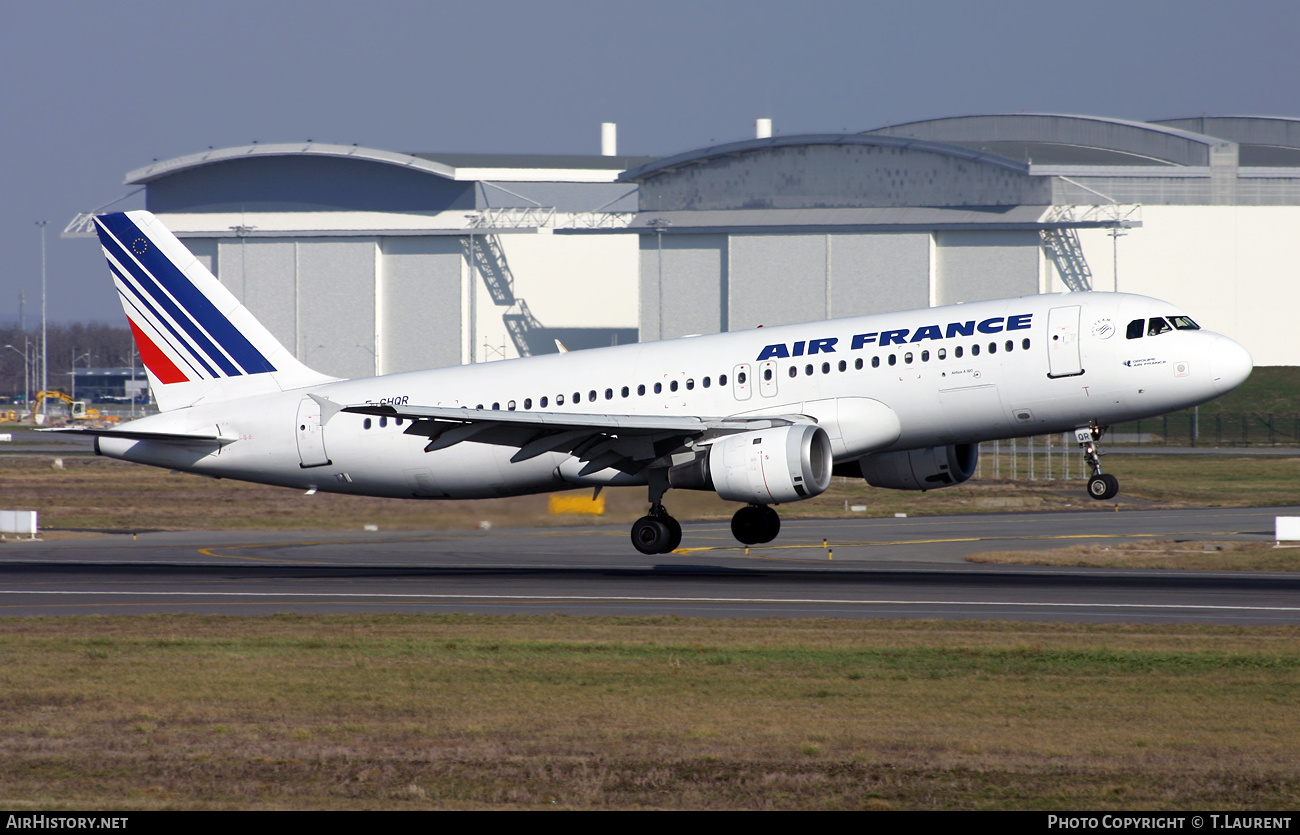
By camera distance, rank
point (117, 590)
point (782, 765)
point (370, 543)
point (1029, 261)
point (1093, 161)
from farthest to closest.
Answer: point (1093, 161), point (1029, 261), point (370, 543), point (117, 590), point (782, 765)

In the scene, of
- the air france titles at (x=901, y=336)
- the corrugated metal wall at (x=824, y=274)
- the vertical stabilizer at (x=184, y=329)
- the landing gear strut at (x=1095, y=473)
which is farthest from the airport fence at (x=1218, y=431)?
the vertical stabilizer at (x=184, y=329)

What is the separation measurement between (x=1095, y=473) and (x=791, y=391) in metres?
7.10

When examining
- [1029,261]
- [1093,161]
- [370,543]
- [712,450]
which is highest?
[1093,161]

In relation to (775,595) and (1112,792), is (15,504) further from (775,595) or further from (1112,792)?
(1112,792)

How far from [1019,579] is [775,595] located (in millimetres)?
7028

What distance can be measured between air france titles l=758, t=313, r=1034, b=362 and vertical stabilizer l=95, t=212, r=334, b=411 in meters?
13.5

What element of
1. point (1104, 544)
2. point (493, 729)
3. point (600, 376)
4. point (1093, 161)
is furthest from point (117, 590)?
point (1093, 161)

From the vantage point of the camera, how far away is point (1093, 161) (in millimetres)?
106688

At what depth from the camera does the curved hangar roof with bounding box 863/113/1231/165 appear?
10457 cm

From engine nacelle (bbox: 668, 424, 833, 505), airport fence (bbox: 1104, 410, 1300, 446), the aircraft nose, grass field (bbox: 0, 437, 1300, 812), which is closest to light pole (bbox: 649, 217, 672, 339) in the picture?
airport fence (bbox: 1104, 410, 1300, 446)

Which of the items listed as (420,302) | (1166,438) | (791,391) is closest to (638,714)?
(791,391)

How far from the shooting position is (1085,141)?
113125mm

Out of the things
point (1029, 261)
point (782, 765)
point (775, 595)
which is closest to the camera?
point (782, 765)

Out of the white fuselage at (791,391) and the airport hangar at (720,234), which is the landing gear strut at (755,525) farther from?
the airport hangar at (720,234)
